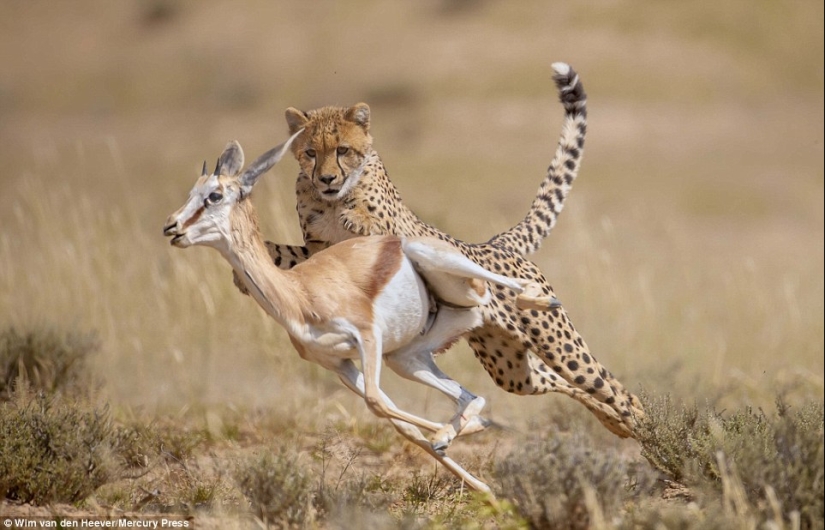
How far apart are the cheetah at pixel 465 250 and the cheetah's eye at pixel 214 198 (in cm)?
134

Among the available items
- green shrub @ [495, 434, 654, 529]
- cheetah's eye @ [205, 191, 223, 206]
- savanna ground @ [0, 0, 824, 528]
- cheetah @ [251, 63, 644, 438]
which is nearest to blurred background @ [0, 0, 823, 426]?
savanna ground @ [0, 0, 824, 528]

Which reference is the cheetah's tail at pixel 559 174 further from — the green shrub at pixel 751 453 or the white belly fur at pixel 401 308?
the white belly fur at pixel 401 308

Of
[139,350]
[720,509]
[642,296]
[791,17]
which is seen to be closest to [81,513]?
[720,509]

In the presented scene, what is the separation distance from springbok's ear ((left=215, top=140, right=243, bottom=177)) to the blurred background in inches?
116

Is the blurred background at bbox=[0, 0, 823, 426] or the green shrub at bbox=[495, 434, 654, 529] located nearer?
the green shrub at bbox=[495, 434, 654, 529]

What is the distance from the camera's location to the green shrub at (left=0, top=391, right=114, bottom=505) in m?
5.32

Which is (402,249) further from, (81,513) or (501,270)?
(81,513)

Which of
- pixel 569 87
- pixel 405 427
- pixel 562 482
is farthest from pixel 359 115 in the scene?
pixel 562 482

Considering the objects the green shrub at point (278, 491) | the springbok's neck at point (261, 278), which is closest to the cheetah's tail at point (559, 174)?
the springbok's neck at point (261, 278)

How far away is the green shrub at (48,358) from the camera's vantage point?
7.81m

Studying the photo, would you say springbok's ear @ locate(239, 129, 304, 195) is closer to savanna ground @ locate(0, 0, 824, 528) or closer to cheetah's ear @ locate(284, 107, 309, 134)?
savanna ground @ locate(0, 0, 824, 528)

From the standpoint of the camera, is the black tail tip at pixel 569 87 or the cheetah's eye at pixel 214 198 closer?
the cheetah's eye at pixel 214 198

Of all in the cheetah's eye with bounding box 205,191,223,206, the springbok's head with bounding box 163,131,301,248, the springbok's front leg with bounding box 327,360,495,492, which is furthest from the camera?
the springbok's front leg with bounding box 327,360,495,492

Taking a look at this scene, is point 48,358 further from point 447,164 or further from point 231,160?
point 447,164
